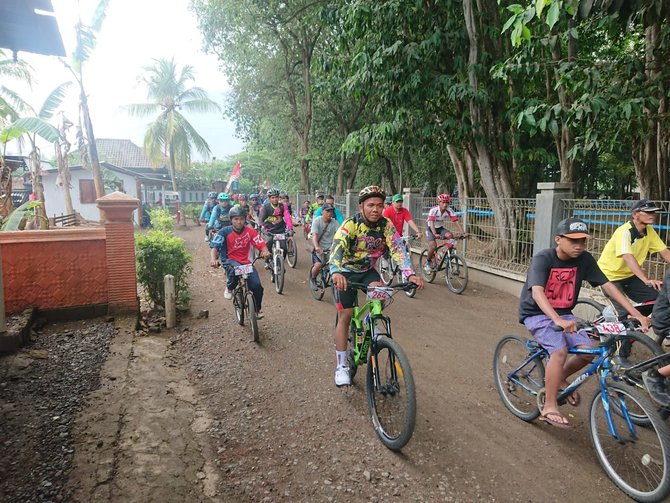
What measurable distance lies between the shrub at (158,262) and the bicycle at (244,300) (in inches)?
46.6

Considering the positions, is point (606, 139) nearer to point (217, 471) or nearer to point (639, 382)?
point (639, 382)

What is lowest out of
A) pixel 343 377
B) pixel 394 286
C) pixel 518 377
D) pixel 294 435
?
pixel 294 435

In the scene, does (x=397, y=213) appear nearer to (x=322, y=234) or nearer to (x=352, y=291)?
(x=322, y=234)

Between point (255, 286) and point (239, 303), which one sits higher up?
point (255, 286)

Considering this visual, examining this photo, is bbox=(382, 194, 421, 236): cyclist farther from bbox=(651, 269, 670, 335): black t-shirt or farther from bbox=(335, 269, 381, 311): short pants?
bbox=(651, 269, 670, 335): black t-shirt

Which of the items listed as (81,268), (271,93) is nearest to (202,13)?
(271,93)

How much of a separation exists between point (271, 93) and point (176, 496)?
888 inches

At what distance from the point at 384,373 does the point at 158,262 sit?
467cm

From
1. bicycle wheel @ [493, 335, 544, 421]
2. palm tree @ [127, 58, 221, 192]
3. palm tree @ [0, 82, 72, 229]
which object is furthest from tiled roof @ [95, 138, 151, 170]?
bicycle wheel @ [493, 335, 544, 421]

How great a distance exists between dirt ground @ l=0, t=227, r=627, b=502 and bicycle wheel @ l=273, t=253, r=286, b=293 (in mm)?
2619

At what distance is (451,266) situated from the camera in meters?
8.59

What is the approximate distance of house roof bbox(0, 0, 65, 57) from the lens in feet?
13.0

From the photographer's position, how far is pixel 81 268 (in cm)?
625

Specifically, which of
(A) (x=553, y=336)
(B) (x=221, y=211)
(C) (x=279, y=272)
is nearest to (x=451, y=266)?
(C) (x=279, y=272)
